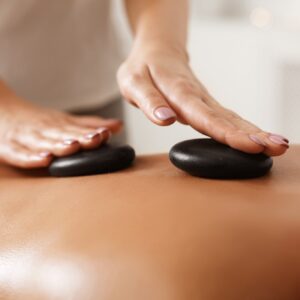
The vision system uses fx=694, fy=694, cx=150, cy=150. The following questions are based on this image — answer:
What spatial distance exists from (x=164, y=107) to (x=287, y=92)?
4.19ft

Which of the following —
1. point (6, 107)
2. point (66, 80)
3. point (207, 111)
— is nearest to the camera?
point (207, 111)

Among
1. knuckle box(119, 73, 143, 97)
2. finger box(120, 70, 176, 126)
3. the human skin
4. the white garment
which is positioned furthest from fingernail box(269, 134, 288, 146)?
the white garment

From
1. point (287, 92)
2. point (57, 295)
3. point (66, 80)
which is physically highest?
point (57, 295)

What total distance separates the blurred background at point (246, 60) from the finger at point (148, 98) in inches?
35.3

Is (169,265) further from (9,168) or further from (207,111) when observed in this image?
(9,168)

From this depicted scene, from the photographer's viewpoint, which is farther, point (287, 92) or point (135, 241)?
point (287, 92)

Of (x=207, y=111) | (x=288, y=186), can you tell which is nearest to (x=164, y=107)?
(x=207, y=111)

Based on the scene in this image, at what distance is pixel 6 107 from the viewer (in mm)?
1037

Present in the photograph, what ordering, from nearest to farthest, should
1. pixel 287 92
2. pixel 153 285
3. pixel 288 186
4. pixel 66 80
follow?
pixel 153 285, pixel 288 186, pixel 66 80, pixel 287 92

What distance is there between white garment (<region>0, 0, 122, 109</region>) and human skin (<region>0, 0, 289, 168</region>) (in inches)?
7.3

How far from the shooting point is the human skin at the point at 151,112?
78cm

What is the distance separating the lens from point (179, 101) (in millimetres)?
855

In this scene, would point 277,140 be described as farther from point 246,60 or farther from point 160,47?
point 246,60

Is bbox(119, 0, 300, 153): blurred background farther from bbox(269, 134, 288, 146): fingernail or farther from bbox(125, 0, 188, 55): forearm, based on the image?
bbox(269, 134, 288, 146): fingernail
